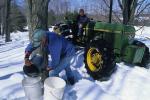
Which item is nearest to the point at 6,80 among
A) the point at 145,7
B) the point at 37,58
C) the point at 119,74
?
the point at 37,58

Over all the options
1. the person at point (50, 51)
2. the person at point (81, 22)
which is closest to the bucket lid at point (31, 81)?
the person at point (50, 51)

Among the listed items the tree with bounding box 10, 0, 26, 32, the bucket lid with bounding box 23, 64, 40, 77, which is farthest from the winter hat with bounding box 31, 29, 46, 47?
the tree with bounding box 10, 0, 26, 32

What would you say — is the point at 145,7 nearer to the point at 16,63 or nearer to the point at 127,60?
the point at 127,60

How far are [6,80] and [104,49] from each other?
261 cm

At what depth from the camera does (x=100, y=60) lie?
8641 mm

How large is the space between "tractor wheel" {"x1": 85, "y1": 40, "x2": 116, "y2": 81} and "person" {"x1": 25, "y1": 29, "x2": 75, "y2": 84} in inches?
35.4

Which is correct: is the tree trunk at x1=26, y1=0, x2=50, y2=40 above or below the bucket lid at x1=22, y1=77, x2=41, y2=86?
above

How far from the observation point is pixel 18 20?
5306 centimetres

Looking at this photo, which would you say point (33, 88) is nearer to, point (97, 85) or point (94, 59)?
point (97, 85)

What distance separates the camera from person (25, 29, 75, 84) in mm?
6746

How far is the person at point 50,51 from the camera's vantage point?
6746mm

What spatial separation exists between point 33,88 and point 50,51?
1121mm

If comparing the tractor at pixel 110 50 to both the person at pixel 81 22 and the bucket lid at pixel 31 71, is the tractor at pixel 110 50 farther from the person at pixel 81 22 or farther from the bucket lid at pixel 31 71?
the bucket lid at pixel 31 71

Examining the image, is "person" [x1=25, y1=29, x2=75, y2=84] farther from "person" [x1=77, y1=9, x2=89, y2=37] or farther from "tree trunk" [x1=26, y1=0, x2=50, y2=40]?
"person" [x1=77, y1=9, x2=89, y2=37]
